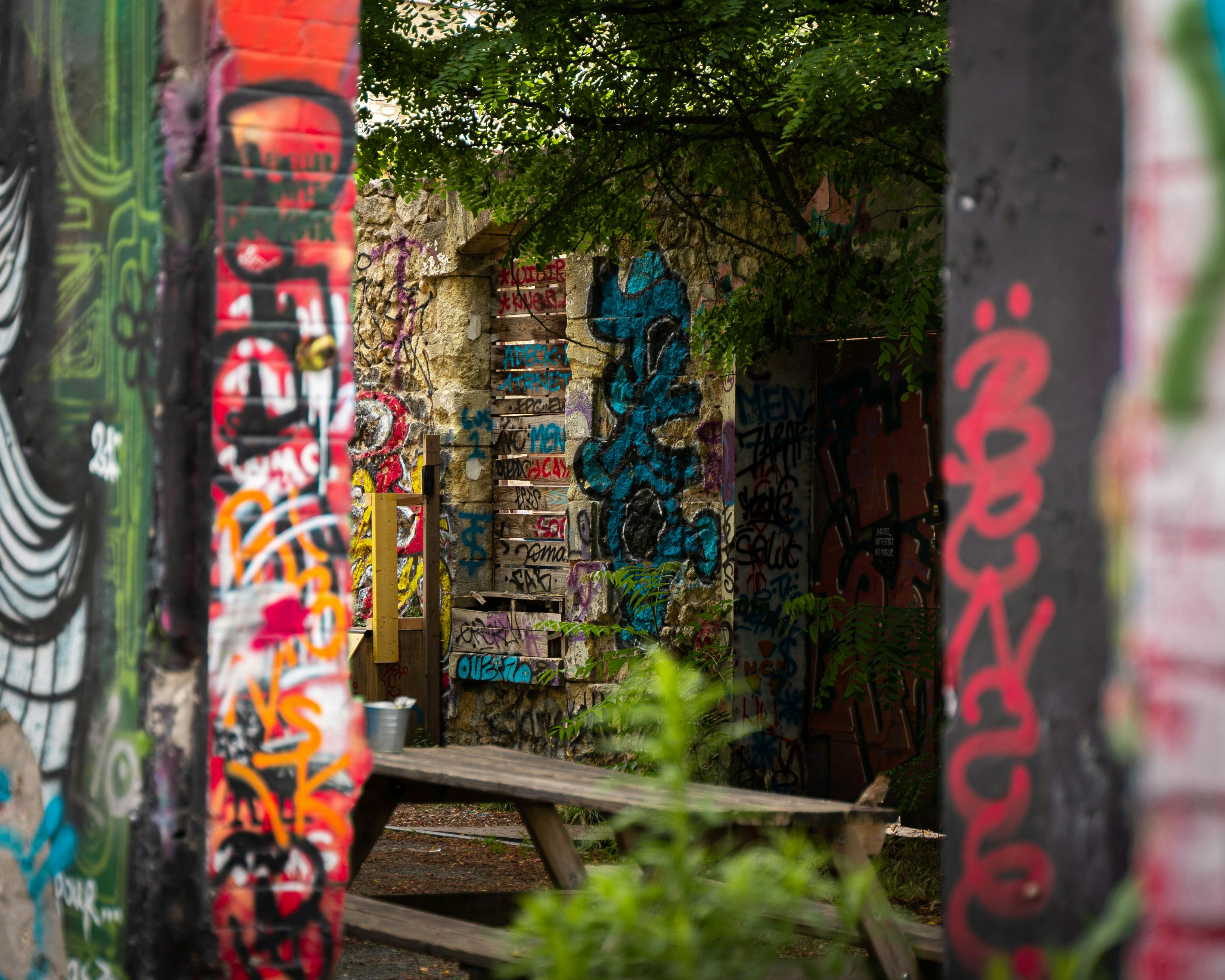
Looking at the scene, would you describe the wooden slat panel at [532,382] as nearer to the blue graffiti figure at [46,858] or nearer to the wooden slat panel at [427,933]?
the wooden slat panel at [427,933]

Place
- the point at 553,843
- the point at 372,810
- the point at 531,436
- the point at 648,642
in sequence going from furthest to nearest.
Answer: the point at 531,436 → the point at 648,642 → the point at 372,810 → the point at 553,843

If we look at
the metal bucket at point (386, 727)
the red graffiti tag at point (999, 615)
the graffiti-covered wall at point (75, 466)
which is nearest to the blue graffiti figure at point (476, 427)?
the metal bucket at point (386, 727)

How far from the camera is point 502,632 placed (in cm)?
980

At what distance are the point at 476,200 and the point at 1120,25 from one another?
5.47m

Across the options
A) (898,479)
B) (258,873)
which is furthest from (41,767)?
(898,479)

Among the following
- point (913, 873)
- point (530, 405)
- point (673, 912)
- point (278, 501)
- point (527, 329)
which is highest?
point (527, 329)

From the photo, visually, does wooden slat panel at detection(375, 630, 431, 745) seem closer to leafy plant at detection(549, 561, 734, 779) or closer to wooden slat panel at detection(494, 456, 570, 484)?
wooden slat panel at detection(494, 456, 570, 484)

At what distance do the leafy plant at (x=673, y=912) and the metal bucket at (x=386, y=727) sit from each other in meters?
2.48

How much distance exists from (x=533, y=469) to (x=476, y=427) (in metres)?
0.47

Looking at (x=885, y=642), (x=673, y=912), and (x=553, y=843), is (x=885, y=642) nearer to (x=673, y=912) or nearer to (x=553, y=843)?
(x=553, y=843)

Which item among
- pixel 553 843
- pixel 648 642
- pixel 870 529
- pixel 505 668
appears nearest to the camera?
pixel 553 843

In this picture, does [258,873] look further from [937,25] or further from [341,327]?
[937,25]

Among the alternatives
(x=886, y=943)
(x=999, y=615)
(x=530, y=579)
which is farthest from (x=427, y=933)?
(x=530, y=579)

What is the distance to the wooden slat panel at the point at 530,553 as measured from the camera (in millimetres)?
9977
